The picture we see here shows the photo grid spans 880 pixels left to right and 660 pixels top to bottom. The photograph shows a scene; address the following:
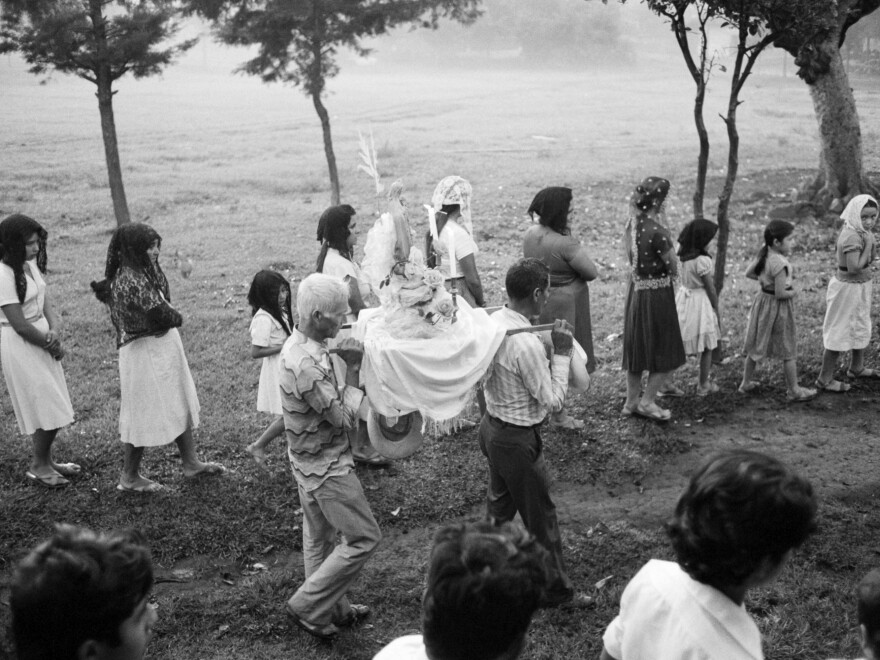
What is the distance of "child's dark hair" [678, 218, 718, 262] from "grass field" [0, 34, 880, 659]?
4.31 feet

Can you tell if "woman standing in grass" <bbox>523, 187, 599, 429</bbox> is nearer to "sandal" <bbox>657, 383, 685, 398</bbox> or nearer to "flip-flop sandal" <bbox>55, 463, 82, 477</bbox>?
"sandal" <bbox>657, 383, 685, 398</bbox>

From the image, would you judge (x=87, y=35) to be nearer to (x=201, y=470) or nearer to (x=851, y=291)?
(x=201, y=470)

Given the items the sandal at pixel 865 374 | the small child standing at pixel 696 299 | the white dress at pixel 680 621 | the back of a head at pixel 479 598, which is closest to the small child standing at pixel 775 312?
the small child standing at pixel 696 299

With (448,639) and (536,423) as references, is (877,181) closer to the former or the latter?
(536,423)

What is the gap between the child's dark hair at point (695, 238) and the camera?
6.92 metres

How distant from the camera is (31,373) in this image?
590cm

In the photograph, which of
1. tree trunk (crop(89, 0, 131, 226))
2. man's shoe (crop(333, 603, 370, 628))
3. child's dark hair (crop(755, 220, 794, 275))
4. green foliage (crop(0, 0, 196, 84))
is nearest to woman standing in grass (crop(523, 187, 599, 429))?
child's dark hair (crop(755, 220, 794, 275))

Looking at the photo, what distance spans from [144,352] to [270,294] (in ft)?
3.16

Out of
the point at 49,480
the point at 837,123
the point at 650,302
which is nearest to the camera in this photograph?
the point at 49,480

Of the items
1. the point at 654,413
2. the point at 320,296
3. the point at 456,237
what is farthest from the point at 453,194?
the point at 320,296

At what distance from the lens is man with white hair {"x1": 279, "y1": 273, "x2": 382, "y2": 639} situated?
13.3 ft

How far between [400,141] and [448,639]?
25.9 m

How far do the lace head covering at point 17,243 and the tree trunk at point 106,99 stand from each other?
20.9ft

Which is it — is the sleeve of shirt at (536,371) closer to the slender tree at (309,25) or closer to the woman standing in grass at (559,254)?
the woman standing in grass at (559,254)
